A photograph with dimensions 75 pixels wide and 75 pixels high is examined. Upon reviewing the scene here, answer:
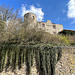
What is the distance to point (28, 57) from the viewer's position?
4004 mm

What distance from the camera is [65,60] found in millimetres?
4922

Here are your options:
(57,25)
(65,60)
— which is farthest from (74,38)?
(57,25)

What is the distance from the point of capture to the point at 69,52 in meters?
5.30

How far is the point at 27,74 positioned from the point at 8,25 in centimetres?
416

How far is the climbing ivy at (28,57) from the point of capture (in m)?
3.80

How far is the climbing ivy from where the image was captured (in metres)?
3.80

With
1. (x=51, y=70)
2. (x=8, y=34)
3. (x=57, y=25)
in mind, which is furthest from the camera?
(x=57, y=25)

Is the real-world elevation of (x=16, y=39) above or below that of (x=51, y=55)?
above

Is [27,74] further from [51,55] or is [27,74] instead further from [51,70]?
[51,55]

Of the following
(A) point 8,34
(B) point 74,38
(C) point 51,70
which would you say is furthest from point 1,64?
(B) point 74,38

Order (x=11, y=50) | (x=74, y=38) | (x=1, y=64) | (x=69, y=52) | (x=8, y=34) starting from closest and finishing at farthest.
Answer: (x=1, y=64), (x=11, y=50), (x=8, y=34), (x=69, y=52), (x=74, y=38)

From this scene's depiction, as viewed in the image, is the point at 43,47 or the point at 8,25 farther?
the point at 8,25

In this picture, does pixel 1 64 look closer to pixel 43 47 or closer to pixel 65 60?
pixel 43 47

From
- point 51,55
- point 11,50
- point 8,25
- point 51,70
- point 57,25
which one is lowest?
point 51,70
